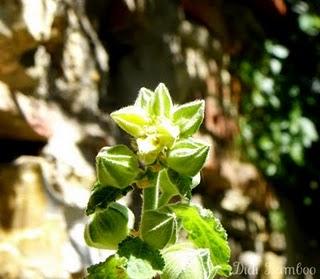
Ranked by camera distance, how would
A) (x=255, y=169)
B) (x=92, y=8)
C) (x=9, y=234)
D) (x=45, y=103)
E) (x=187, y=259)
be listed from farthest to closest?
(x=255, y=169), (x=92, y=8), (x=45, y=103), (x=9, y=234), (x=187, y=259)

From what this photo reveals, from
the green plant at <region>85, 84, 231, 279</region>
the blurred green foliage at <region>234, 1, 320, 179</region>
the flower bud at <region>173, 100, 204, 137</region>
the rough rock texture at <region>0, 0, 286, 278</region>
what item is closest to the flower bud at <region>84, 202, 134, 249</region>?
the green plant at <region>85, 84, 231, 279</region>

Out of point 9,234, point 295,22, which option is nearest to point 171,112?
point 9,234

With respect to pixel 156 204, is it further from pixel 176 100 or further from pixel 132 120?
pixel 176 100

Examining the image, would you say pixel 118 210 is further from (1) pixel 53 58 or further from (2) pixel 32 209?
(1) pixel 53 58

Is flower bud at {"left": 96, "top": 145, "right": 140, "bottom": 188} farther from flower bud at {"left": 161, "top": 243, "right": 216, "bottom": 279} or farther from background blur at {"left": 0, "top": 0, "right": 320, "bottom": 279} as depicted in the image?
background blur at {"left": 0, "top": 0, "right": 320, "bottom": 279}

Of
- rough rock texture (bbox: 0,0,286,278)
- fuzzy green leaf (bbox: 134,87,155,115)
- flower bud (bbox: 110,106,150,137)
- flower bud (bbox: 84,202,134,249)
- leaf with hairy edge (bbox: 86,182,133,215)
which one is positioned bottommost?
rough rock texture (bbox: 0,0,286,278)

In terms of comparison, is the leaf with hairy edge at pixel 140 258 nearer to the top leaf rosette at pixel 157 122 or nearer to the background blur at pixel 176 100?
the top leaf rosette at pixel 157 122

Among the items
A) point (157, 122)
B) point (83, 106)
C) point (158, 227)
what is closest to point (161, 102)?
point (157, 122)

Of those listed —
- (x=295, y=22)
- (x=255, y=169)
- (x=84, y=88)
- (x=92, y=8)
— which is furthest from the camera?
(x=295, y=22)
